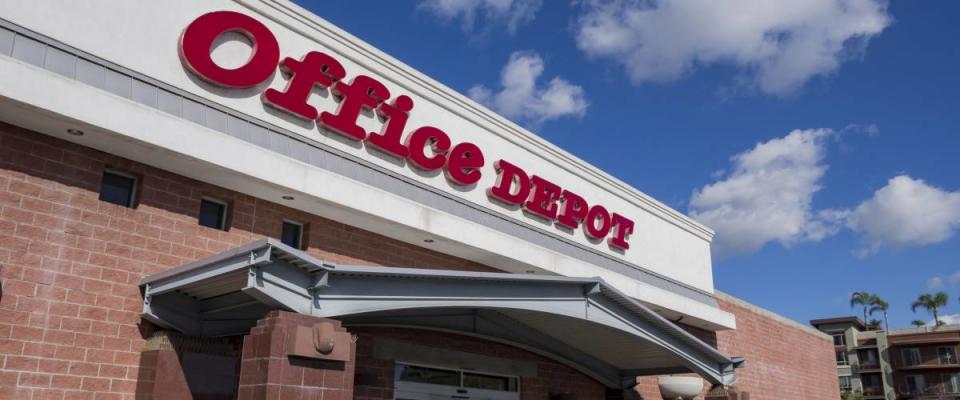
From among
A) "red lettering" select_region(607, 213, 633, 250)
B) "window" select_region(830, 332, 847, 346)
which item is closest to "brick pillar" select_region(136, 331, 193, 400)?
"red lettering" select_region(607, 213, 633, 250)

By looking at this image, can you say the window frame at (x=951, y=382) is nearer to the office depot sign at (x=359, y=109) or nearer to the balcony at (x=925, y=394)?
the balcony at (x=925, y=394)

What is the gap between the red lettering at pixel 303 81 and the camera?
13.4 meters

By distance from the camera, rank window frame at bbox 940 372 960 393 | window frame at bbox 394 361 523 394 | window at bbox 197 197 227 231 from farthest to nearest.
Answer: window frame at bbox 940 372 960 393 → window frame at bbox 394 361 523 394 → window at bbox 197 197 227 231

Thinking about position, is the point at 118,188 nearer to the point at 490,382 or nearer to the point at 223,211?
the point at 223,211

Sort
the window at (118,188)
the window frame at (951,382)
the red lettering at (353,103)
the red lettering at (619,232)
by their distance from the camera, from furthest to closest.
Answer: the window frame at (951,382)
the red lettering at (619,232)
the red lettering at (353,103)
the window at (118,188)

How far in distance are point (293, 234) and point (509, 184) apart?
5.78 m

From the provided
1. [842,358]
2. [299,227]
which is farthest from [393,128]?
[842,358]

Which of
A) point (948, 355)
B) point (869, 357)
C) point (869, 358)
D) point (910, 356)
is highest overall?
point (869, 357)

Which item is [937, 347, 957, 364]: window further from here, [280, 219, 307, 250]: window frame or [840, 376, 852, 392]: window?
[280, 219, 307, 250]: window frame

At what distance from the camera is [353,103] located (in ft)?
48.1

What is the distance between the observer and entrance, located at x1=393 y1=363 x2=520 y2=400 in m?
14.7

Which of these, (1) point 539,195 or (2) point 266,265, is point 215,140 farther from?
(1) point 539,195

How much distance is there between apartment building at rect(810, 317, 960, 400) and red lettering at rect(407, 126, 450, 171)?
7630 cm

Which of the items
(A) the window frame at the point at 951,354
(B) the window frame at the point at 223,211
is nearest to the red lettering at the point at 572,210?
(B) the window frame at the point at 223,211
